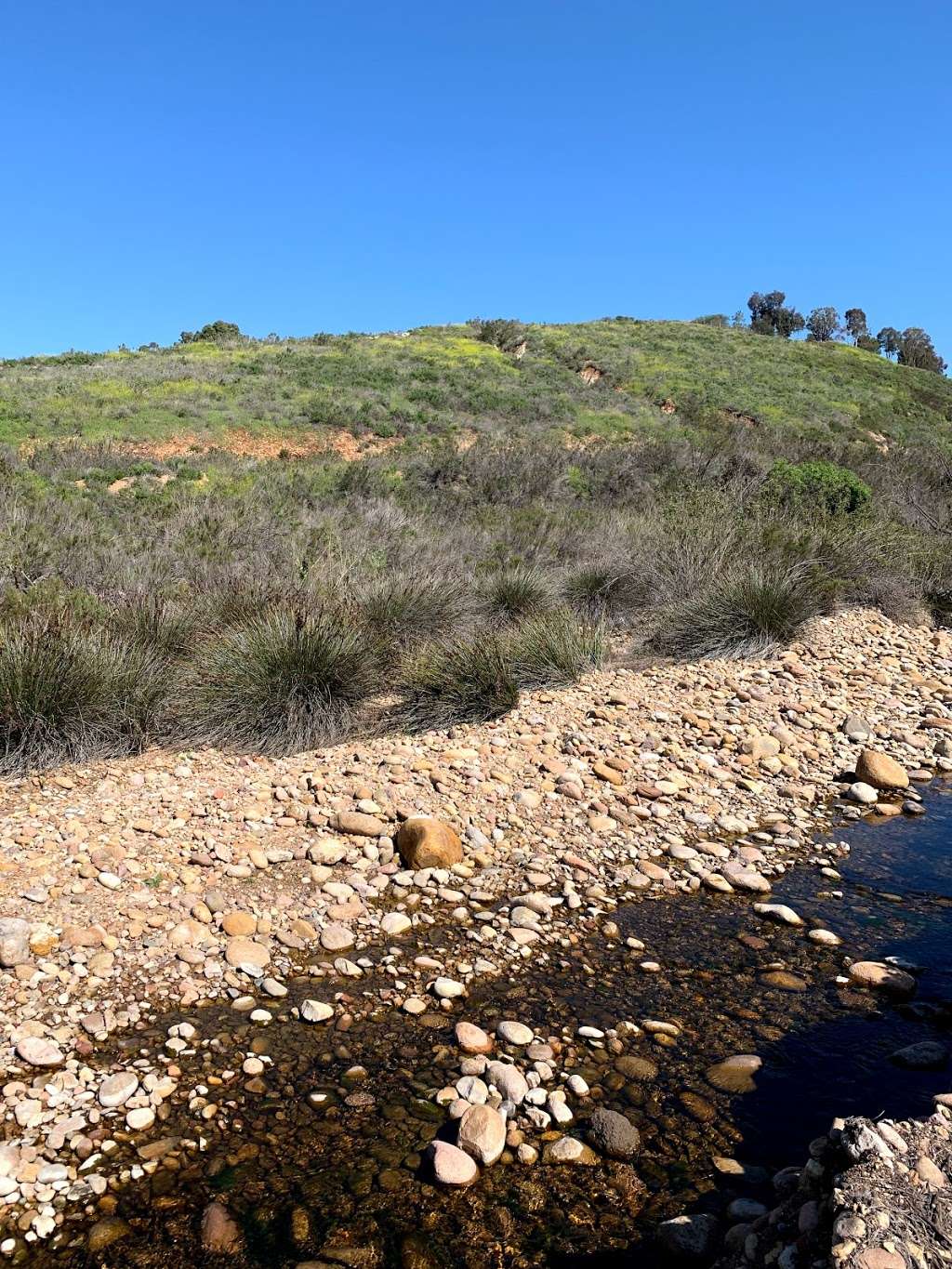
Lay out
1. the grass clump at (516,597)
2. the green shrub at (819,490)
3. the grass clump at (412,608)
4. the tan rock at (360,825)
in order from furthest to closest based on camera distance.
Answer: the green shrub at (819,490) → the grass clump at (516,597) → the grass clump at (412,608) → the tan rock at (360,825)

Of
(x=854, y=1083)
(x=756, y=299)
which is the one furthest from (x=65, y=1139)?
(x=756, y=299)

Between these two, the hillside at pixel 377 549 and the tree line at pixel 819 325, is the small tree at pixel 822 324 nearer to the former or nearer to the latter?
the tree line at pixel 819 325

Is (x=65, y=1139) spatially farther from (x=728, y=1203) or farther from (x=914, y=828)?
(x=914, y=828)

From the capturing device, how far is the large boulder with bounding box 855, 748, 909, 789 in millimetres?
6252

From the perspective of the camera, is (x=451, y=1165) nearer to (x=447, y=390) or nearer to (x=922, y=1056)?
(x=922, y=1056)

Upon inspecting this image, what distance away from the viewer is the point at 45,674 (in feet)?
19.4

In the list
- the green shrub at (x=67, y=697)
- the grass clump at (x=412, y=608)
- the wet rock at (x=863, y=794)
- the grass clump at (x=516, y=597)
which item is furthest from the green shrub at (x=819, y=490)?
the green shrub at (x=67, y=697)

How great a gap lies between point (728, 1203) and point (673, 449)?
19.1 meters

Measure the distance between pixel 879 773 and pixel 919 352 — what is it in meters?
61.7

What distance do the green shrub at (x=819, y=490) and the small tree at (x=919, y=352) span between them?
46856mm

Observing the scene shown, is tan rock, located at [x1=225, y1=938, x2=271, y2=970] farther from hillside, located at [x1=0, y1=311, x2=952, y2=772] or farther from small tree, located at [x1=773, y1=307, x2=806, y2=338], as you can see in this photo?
small tree, located at [x1=773, y1=307, x2=806, y2=338]

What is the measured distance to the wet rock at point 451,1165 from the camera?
2617 mm

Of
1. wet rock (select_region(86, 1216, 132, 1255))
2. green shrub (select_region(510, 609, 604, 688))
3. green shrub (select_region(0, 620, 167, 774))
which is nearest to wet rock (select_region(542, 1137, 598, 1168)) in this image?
wet rock (select_region(86, 1216, 132, 1255))

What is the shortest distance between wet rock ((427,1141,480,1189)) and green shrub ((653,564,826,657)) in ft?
20.9
